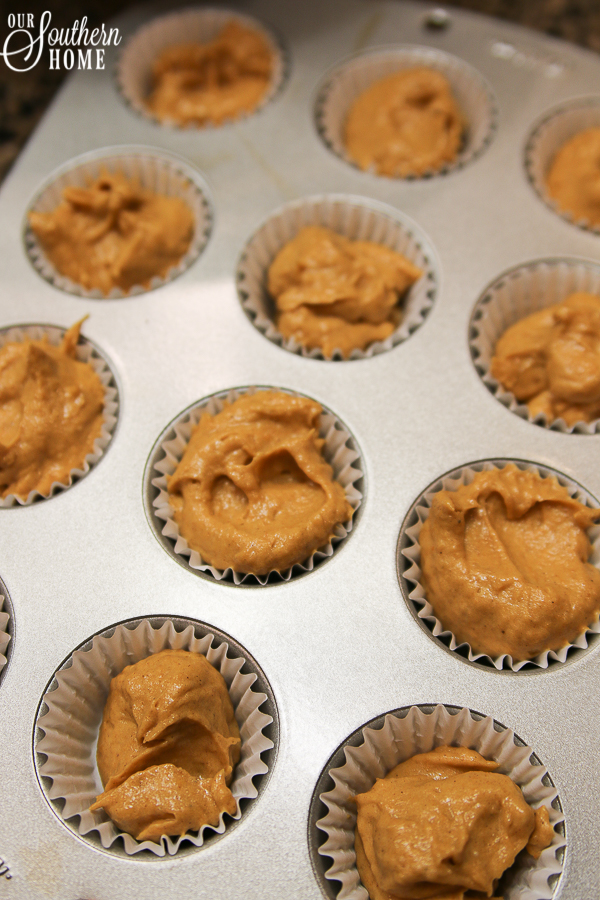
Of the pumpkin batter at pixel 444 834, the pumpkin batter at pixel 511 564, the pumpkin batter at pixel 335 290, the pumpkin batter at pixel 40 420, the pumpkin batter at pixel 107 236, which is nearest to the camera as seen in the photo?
the pumpkin batter at pixel 444 834

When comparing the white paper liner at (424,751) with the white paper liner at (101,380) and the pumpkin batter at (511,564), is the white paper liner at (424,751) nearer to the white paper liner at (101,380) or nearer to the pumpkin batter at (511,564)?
the pumpkin batter at (511,564)

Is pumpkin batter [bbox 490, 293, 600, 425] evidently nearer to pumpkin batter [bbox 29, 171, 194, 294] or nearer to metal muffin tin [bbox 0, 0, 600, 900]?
metal muffin tin [bbox 0, 0, 600, 900]

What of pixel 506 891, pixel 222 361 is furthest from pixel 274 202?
pixel 506 891

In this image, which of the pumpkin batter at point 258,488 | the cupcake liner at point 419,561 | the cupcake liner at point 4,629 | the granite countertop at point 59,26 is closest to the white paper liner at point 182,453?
the pumpkin batter at point 258,488

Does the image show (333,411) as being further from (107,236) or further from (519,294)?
(107,236)

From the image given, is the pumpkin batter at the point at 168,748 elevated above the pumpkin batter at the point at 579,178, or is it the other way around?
the pumpkin batter at the point at 579,178

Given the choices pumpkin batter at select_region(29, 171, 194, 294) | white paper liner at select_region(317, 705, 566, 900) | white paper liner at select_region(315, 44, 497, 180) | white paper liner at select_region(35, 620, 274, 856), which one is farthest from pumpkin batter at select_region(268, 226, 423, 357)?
white paper liner at select_region(317, 705, 566, 900)
